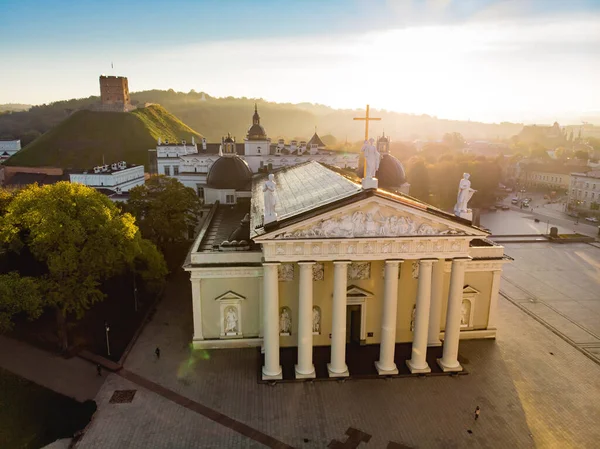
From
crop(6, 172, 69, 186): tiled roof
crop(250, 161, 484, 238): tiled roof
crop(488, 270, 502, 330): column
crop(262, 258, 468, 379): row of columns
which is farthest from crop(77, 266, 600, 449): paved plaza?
crop(6, 172, 69, 186): tiled roof

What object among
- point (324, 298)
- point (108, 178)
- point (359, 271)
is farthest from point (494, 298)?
point (108, 178)

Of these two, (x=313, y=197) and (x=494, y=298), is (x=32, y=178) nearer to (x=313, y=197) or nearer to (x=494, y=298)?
(x=313, y=197)

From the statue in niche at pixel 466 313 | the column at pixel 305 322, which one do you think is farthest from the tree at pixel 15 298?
the statue in niche at pixel 466 313

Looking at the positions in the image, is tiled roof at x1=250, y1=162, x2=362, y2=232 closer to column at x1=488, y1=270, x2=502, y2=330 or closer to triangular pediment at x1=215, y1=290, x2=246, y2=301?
triangular pediment at x1=215, y1=290, x2=246, y2=301

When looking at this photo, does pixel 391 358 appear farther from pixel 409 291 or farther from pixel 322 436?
pixel 322 436

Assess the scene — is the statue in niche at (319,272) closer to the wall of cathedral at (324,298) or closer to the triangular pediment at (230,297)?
the wall of cathedral at (324,298)

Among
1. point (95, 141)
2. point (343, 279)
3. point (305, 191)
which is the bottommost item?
point (343, 279)
